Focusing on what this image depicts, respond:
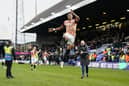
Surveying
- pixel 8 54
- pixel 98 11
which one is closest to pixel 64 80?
pixel 8 54

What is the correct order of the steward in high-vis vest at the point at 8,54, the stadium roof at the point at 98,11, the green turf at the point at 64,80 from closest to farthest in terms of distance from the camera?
1. the green turf at the point at 64,80
2. the steward in high-vis vest at the point at 8,54
3. the stadium roof at the point at 98,11

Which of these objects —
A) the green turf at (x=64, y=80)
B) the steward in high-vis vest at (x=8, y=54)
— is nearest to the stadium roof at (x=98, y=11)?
the green turf at (x=64, y=80)

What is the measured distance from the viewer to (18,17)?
77500 millimetres

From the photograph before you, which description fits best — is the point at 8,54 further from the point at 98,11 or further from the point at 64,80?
the point at 98,11

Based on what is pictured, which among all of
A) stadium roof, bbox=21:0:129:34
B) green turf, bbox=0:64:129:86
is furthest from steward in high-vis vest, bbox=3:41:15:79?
stadium roof, bbox=21:0:129:34

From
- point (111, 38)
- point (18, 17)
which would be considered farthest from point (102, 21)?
point (18, 17)

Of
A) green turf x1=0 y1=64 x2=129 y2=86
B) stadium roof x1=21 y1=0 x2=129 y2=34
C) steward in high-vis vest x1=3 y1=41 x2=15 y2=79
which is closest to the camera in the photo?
green turf x1=0 y1=64 x2=129 y2=86

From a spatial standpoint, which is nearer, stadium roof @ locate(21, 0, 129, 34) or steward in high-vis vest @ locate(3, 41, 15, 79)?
steward in high-vis vest @ locate(3, 41, 15, 79)

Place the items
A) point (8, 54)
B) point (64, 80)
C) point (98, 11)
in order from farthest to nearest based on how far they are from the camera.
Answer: point (98, 11)
point (8, 54)
point (64, 80)

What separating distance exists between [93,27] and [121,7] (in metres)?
21.4

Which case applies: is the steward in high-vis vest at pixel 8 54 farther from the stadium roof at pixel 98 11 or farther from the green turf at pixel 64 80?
the stadium roof at pixel 98 11

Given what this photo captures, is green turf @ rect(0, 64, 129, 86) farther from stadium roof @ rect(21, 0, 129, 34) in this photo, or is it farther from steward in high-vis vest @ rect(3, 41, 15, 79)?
stadium roof @ rect(21, 0, 129, 34)

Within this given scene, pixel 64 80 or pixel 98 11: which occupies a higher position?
pixel 98 11

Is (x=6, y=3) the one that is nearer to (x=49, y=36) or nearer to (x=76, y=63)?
(x=49, y=36)
